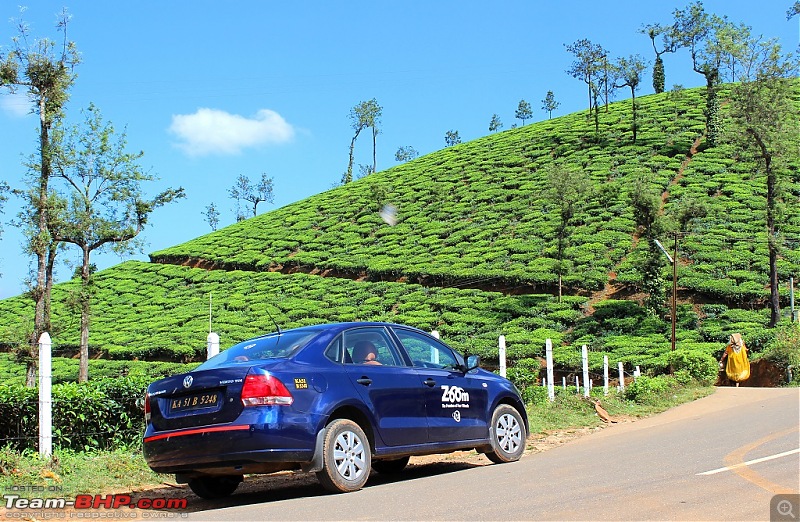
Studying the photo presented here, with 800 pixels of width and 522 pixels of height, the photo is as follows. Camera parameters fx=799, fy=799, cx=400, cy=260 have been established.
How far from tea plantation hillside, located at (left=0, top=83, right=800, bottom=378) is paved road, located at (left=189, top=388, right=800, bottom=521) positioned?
19405 millimetres

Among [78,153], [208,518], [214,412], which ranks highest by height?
[78,153]

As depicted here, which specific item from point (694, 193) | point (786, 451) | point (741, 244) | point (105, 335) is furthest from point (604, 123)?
point (786, 451)

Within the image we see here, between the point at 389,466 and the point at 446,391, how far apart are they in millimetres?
1223

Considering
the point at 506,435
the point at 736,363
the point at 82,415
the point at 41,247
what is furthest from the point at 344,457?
the point at 41,247

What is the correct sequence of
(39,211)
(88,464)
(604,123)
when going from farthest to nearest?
(604,123) → (39,211) → (88,464)

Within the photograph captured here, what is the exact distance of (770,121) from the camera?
112 feet

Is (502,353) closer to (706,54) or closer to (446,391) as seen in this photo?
(446,391)

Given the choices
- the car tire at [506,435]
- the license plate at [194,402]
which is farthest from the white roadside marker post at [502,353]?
the license plate at [194,402]

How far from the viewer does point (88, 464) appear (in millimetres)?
8438

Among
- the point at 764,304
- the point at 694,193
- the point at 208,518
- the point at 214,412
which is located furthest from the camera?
the point at 694,193

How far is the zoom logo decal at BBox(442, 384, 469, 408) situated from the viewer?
851 cm

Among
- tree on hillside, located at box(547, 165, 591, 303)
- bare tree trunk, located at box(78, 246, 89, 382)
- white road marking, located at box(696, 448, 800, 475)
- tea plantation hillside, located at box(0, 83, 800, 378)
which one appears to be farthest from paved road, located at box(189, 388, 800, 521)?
tree on hillside, located at box(547, 165, 591, 303)

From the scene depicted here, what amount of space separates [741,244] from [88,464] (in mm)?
42543

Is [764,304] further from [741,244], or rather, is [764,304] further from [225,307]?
[225,307]
